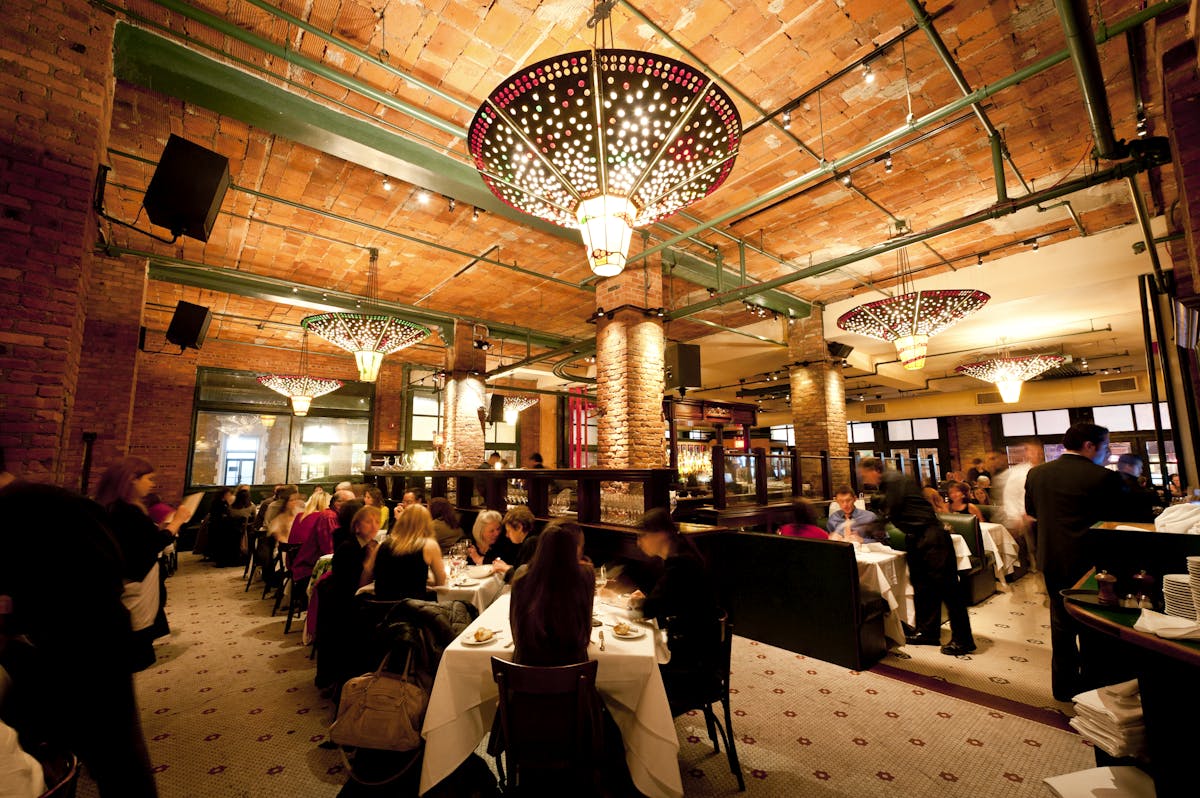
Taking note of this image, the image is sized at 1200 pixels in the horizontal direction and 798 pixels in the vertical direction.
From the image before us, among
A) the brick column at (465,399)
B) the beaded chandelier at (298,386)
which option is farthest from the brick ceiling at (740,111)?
the beaded chandelier at (298,386)

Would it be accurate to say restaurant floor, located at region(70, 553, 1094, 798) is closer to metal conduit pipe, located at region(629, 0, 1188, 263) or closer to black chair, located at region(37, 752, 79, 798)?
black chair, located at region(37, 752, 79, 798)

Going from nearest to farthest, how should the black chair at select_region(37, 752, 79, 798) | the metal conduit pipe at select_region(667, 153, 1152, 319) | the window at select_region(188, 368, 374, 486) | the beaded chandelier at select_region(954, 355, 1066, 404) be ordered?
the black chair at select_region(37, 752, 79, 798), the metal conduit pipe at select_region(667, 153, 1152, 319), the beaded chandelier at select_region(954, 355, 1066, 404), the window at select_region(188, 368, 374, 486)

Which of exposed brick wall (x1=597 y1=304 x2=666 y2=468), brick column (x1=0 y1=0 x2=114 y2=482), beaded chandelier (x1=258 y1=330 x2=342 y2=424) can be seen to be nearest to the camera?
brick column (x1=0 y1=0 x2=114 y2=482)

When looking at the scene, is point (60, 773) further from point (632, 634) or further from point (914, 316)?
point (914, 316)

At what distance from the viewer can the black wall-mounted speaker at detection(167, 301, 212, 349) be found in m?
6.76

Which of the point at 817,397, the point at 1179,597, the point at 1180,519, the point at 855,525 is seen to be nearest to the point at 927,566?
the point at 855,525

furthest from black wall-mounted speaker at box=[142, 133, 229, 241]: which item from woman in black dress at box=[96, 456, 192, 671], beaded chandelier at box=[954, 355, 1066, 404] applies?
beaded chandelier at box=[954, 355, 1066, 404]

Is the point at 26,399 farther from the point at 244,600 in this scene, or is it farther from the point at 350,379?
the point at 350,379

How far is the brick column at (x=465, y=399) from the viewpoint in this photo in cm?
964

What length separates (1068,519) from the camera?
3.50 m

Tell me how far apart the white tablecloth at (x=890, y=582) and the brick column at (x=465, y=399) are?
23.0ft

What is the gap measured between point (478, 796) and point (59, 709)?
5.87 feet

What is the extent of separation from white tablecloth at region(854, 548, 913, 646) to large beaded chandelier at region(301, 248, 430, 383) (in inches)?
236

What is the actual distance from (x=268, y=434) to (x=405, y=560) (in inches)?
480
